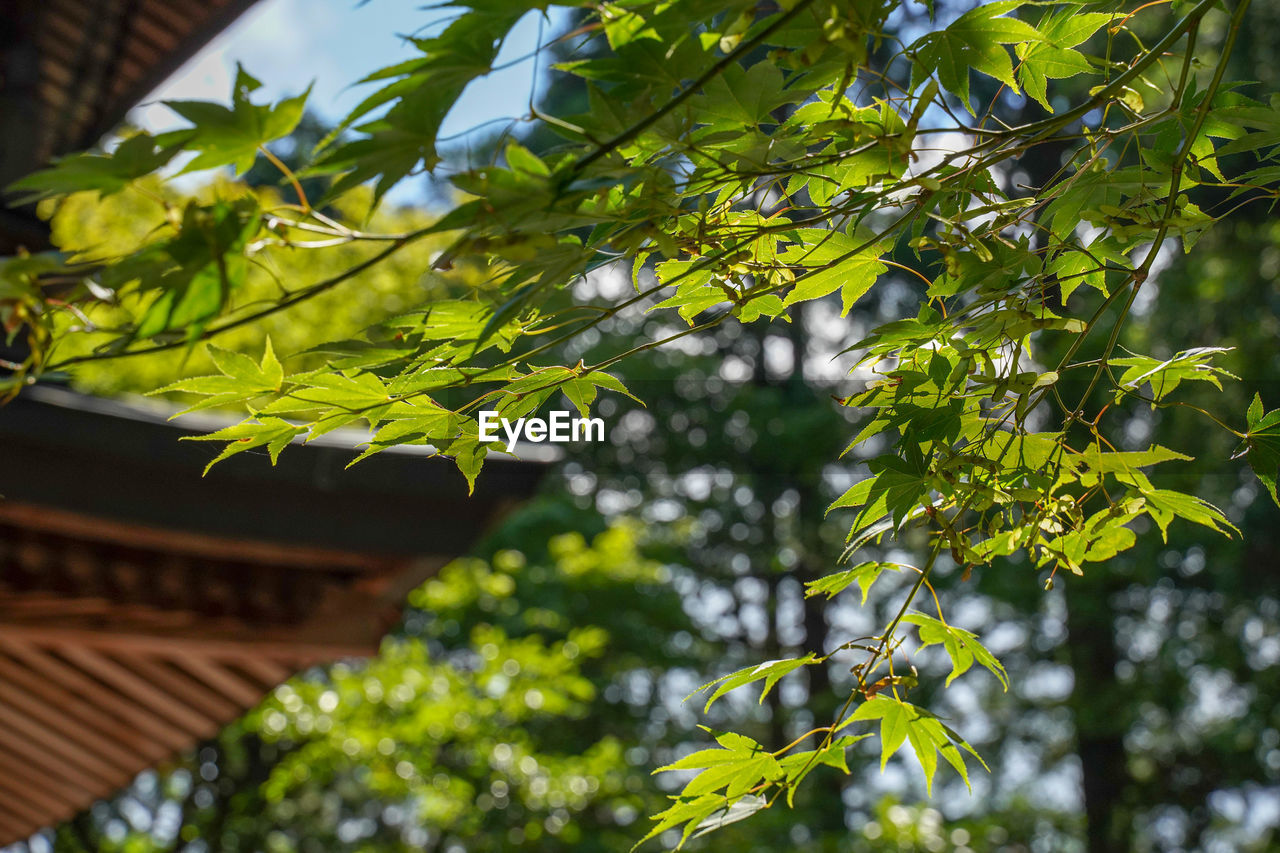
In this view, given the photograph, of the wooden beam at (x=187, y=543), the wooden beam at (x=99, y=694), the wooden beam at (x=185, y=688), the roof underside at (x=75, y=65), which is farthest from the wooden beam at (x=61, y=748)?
the roof underside at (x=75, y=65)

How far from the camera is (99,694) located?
227 centimetres

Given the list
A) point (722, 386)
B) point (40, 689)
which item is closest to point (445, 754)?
point (40, 689)

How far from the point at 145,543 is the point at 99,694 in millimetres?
709

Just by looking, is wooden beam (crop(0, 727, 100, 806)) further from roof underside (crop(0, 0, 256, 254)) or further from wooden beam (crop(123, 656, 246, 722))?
roof underside (crop(0, 0, 256, 254))

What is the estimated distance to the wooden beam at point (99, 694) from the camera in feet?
6.64

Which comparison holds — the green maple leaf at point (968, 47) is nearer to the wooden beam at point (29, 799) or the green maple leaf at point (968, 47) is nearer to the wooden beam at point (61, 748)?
the wooden beam at point (61, 748)

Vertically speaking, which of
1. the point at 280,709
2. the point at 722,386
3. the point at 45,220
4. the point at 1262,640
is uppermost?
the point at 722,386

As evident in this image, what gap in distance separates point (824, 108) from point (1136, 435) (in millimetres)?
6597

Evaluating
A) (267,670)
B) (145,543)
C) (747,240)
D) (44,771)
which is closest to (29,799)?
(44,771)

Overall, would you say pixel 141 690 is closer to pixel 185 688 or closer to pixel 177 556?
pixel 185 688

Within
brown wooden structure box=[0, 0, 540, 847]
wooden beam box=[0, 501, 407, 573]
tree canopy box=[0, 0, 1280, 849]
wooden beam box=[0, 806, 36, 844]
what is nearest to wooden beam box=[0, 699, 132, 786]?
brown wooden structure box=[0, 0, 540, 847]

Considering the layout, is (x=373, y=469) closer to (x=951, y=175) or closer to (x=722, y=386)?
(x=951, y=175)

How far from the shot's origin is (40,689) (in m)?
2.17

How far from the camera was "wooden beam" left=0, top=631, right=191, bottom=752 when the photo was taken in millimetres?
2023
